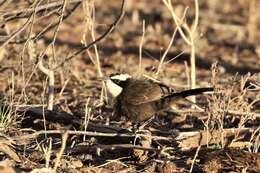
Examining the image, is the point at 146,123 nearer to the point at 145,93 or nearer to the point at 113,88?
the point at 145,93

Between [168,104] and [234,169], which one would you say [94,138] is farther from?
[234,169]

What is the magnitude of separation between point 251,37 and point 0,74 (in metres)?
4.88

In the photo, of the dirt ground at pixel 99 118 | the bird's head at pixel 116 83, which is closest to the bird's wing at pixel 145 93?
the bird's head at pixel 116 83

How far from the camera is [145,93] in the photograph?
20.6ft

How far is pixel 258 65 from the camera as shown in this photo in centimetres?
1002

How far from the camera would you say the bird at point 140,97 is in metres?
6.27

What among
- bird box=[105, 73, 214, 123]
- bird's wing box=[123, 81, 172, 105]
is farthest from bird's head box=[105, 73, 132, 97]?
bird's wing box=[123, 81, 172, 105]

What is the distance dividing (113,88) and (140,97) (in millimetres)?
315

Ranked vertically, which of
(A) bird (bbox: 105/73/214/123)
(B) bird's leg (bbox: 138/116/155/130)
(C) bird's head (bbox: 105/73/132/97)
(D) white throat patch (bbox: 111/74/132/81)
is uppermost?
(D) white throat patch (bbox: 111/74/132/81)

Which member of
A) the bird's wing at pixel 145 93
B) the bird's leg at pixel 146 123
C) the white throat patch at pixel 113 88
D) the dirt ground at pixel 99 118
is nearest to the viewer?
the dirt ground at pixel 99 118

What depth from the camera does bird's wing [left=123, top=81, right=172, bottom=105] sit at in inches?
247

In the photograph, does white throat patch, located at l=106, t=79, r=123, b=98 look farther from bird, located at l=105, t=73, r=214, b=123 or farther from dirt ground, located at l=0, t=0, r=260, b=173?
dirt ground, located at l=0, t=0, r=260, b=173

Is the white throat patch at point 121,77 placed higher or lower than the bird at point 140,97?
higher

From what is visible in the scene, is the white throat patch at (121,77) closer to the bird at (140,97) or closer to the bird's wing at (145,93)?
the bird at (140,97)
